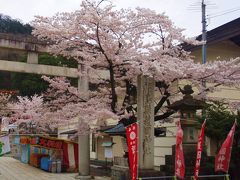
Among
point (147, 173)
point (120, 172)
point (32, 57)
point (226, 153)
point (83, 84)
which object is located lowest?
point (120, 172)

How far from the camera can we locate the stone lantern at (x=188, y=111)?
44.7 ft

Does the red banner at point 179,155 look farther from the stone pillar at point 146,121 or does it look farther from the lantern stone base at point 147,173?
the stone pillar at point 146,121

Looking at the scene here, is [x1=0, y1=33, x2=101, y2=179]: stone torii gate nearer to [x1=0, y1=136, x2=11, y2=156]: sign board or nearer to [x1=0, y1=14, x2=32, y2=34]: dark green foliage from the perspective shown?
[x1=0, y1=136, x2=11, y2=156]: sign board

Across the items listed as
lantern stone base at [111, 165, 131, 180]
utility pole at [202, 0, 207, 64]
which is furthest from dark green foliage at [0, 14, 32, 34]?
lantern stone base at [111, 165, 131, 180]

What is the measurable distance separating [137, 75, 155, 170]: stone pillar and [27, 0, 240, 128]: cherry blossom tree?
0.45 metres

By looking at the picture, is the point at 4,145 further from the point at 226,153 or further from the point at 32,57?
the point at 226,153

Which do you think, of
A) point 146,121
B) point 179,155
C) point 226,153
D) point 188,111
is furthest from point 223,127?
point 179,155

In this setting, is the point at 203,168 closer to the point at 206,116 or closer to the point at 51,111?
the point at 206,116

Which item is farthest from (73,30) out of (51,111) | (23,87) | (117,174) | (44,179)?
(23,87)

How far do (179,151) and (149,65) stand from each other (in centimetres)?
334

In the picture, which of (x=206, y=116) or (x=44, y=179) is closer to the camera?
(x=206, y=116)

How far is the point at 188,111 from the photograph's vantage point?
45.8 feet

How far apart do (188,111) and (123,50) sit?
10.3 feet

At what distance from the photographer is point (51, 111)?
15.5 metres
